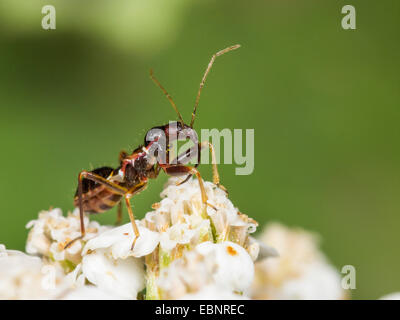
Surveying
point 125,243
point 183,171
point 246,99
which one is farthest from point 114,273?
point 246,99

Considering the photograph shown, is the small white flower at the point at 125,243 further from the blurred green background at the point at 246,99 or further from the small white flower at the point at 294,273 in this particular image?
the blurred green background at the point at 246,99

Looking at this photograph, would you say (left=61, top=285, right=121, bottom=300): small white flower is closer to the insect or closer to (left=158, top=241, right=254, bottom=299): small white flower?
(left=158, top=241, right=254, bottom=299): small white flower

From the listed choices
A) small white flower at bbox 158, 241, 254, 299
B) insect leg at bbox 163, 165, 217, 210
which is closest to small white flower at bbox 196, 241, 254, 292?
small white flower at bbox 158, 241, 254, 299

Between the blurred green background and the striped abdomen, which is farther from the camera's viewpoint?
the blurred green background

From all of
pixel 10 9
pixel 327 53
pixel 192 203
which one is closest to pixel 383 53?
pixel 327 53

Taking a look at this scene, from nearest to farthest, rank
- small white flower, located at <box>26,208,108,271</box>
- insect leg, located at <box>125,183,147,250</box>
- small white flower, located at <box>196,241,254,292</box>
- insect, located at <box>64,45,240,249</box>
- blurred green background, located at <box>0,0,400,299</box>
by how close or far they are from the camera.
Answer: small white flower, located at <box>196,241,254,292</box> < insect leg, located at <box>125,183,147,250</box> < small white flower, located at <box>26,208,108,271</box> < insect, located at <box>64,45,240,249</box> < blurred green background, located at <box>0,0,400,299</box>

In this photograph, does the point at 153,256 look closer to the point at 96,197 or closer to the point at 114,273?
the point at 114,273

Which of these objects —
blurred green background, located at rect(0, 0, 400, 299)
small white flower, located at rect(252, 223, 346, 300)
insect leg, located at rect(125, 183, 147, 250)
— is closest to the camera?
insect leg, located at rect(125, 183, 147, 250)
